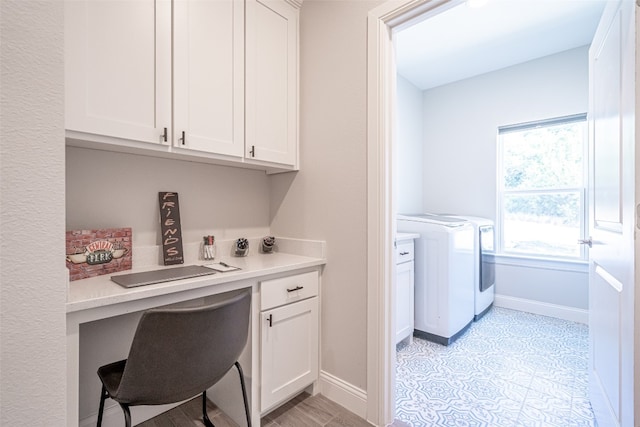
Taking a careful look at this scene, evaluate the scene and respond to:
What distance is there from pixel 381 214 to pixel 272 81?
3.37 ft

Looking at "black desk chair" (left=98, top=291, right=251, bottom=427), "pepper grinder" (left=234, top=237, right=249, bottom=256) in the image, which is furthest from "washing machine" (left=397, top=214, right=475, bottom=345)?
"black desk chair" (left=98, top=291, right=251, bottom=427)

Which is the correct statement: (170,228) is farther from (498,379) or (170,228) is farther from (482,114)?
(482,114)

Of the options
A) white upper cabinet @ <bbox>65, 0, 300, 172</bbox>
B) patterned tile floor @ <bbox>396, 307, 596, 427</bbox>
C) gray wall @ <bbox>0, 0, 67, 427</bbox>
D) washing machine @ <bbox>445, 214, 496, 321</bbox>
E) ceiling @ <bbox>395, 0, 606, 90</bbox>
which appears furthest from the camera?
washing machine @ <bbox>445, 214, 496, 321</bbox>

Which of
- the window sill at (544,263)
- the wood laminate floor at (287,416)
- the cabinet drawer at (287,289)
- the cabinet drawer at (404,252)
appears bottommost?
the wood laminate floor at (287,416)

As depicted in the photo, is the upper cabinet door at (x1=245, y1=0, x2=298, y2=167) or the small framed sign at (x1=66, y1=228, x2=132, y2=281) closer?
the small framed sign at (x1=66, y1=228, x2=132, y2=281)

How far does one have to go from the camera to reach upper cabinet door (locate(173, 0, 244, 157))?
55.2 inches

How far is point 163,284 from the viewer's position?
119cm

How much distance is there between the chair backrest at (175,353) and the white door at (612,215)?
1369mm

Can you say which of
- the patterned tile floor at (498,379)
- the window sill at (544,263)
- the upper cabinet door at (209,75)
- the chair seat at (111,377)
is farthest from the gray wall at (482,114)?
the chair seat at (111,377)

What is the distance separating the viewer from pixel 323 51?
179cm

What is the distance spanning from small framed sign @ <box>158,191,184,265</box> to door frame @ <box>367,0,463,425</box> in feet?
3.41

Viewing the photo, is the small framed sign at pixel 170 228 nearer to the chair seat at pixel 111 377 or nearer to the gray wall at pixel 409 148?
the chair seat at pixel 111 377

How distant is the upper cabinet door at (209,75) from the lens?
1.40 m

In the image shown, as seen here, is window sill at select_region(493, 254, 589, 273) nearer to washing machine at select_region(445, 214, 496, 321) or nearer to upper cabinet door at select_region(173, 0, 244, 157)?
washing machine at select_region(445, 214, 496, 321)
